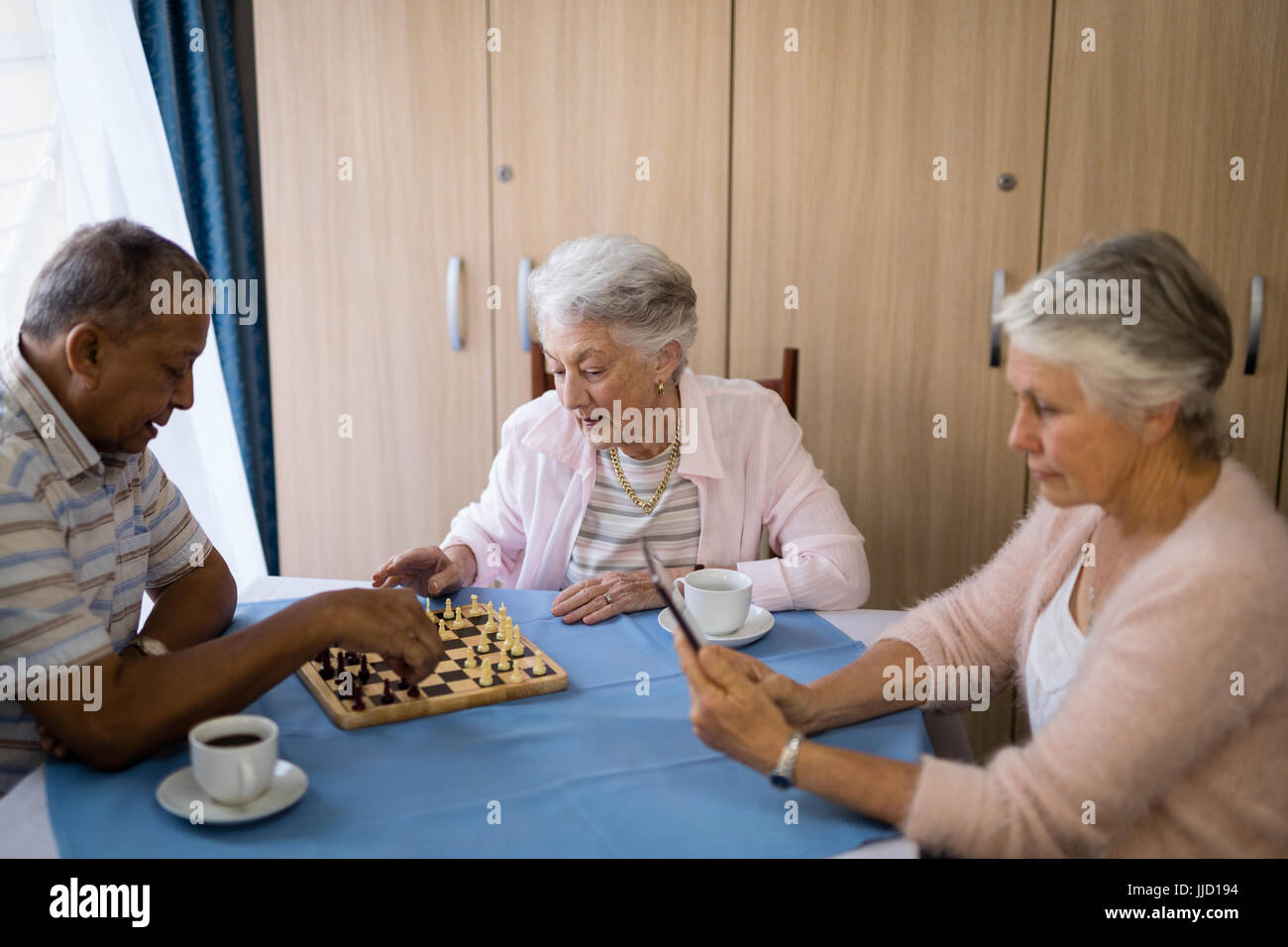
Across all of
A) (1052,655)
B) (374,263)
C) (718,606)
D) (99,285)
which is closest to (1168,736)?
(1052,655)

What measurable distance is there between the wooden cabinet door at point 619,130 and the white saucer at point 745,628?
1.35 m

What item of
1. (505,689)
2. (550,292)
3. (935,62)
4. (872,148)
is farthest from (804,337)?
(505,689)

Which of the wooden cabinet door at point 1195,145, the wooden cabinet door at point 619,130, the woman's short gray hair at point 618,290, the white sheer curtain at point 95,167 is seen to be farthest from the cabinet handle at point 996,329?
the white sheer curtain at point 95,167

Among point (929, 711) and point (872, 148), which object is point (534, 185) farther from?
point (929, 711)

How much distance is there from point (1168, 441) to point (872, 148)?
1822 mm

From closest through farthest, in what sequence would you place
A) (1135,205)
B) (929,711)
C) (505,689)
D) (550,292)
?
1. (505,689)
2. (929,711)
3. (550,292)
4. (1135,205)

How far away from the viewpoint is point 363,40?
313cm

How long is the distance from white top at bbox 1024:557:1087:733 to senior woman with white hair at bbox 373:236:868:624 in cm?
49

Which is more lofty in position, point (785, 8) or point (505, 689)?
point (785, 8)

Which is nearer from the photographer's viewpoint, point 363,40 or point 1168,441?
point 1168,441

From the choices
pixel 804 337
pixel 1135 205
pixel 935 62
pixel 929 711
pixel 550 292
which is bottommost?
pixel 929 711

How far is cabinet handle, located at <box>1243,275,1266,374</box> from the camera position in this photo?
270cm

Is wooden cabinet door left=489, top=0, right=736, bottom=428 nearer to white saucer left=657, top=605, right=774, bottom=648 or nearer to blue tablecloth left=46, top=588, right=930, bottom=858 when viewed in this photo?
white saucer left=657, top=605, right=774, bottom=648

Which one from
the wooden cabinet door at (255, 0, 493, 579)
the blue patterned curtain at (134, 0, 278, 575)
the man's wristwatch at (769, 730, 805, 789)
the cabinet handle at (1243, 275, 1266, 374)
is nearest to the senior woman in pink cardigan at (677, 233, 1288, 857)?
the man's wristwatch at (769, 730, 805, 789)
